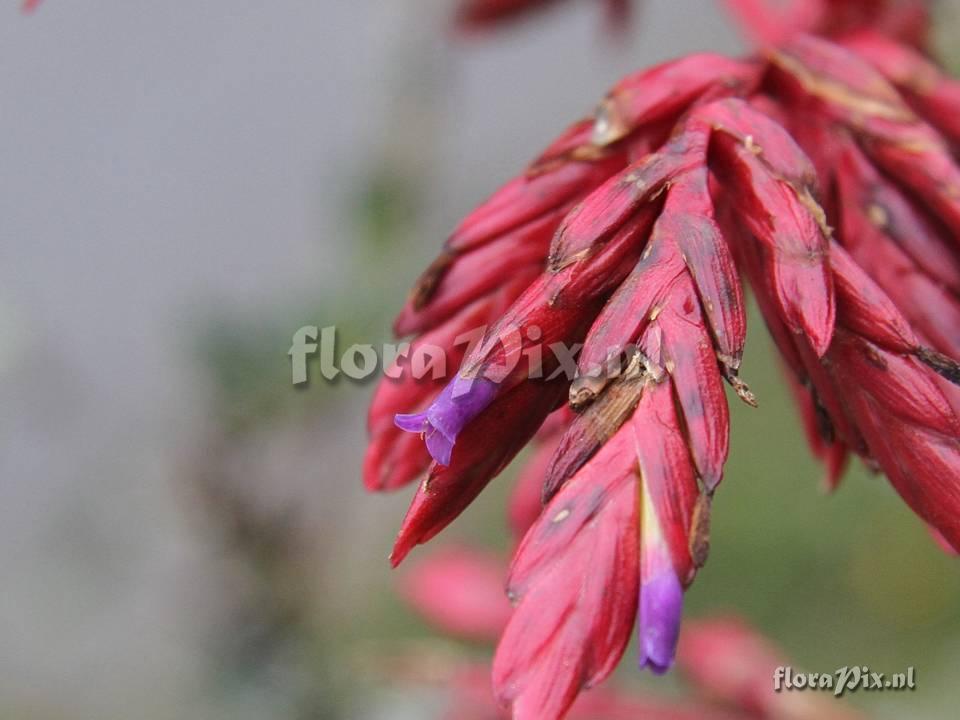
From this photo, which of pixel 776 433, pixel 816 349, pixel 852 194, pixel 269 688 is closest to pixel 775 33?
pixel 852 194

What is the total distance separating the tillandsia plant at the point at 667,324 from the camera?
1.34ft

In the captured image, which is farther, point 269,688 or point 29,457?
point 29,457

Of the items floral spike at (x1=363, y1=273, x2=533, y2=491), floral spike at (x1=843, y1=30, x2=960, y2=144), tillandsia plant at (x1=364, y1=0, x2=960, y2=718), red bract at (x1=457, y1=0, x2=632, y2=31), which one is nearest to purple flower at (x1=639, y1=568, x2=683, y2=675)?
tillandsia plant at (x1=364, y1=0, x2=960, y2=718)

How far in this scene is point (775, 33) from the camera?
94cm

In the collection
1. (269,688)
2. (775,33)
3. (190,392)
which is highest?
(775,33)

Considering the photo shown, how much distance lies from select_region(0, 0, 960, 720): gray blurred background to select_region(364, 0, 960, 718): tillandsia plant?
37 centimetres

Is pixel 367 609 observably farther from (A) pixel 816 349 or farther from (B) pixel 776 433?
(A) pixel 816 349

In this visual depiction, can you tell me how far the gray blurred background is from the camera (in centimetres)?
138

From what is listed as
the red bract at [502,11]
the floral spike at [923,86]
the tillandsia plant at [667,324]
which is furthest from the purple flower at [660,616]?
the red bract at [502,11]

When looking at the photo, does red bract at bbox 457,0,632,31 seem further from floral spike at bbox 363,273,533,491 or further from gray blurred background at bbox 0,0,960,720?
floral spike at bbox 363,273,533,491

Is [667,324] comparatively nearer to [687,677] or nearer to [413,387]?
[413,387]

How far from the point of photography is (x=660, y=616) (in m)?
0.40

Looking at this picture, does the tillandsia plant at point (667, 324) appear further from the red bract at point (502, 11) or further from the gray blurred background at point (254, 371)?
the gray blurred background at point (254, 371)

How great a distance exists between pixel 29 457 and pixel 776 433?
71.0 inches
